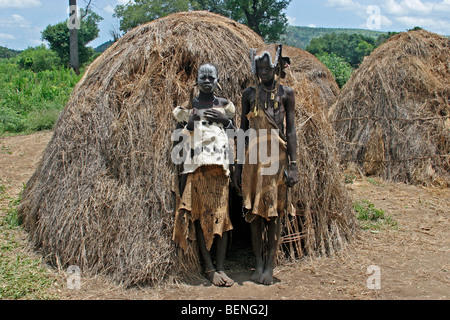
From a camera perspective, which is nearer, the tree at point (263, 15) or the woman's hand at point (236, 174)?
the woman's hand at point (236, 174)

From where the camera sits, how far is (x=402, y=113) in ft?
25.0

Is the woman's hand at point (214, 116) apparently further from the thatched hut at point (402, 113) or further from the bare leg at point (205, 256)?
the thatched hut at point (402, 113)

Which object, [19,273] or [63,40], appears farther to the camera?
[63,40]

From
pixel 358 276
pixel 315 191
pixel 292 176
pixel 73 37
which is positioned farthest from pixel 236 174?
pixel 73 37

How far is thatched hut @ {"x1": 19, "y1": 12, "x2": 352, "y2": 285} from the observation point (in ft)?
11.9

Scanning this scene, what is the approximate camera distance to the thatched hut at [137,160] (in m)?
3.61

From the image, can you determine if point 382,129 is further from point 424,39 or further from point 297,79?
point 297,79

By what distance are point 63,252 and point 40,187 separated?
2.75 ft

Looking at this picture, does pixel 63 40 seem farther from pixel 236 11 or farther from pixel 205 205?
pixel 205 205

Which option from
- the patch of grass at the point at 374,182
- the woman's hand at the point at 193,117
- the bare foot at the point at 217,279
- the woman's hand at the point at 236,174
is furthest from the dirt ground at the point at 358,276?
the patch of grass at the point at 374,182

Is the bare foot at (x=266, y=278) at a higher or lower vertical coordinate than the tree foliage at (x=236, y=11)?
lower

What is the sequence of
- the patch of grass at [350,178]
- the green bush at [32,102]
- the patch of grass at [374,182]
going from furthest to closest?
the green bush at [32,102]
the patch of grass at [350,178]
the patch of grass at [374,182]

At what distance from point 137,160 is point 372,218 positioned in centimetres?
321

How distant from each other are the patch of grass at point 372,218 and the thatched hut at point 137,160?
0.80 meters
